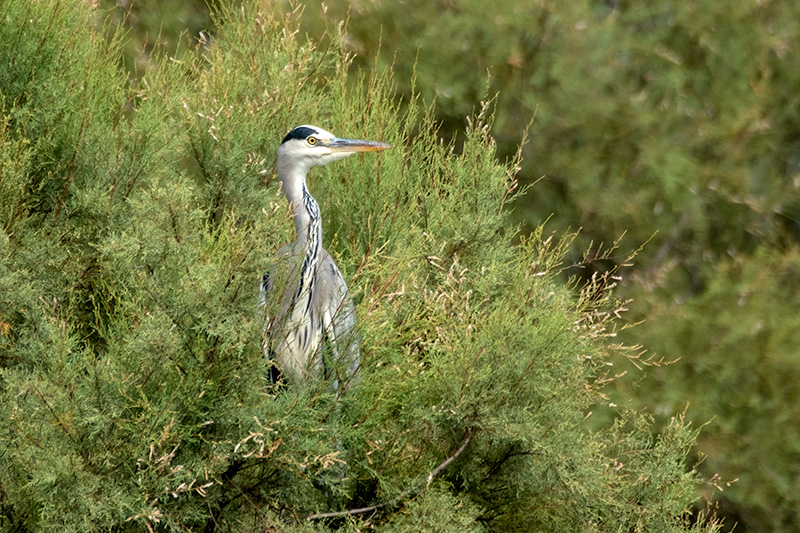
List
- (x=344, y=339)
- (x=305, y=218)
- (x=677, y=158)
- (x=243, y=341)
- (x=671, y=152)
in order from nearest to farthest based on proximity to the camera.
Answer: (x=243, y=341), (x=344, y=339), (x=305, y=218), (x=677, y=158), (x=671, y=152)

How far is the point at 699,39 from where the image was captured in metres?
11.6

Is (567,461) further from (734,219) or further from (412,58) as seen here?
(734,219)

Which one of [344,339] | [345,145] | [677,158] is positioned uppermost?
[345,145]

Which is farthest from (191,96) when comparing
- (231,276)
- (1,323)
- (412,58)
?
(412,58)

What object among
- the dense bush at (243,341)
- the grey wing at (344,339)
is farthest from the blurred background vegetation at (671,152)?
the grey wing at (344,339)

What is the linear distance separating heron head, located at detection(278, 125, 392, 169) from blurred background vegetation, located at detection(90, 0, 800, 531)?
4.89m

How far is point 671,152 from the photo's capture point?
11117 mm

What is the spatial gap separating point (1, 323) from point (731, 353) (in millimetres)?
7695

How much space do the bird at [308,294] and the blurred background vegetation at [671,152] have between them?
490 centimetres

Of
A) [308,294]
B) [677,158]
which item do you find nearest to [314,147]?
[308,294]

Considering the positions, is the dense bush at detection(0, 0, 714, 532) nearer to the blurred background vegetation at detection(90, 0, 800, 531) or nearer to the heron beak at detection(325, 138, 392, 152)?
the heron beak at detection(325, 138, 392, 152)

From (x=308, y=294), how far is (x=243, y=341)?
1.03 m

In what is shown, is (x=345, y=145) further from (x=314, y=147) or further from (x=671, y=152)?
(x=671, y=152)

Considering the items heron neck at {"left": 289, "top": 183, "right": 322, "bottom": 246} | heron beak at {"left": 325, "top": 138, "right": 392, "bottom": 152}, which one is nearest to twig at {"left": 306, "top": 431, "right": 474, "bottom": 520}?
heron neck at {"left": 289, "top": 183, "right": 322, "bottom": 246}
